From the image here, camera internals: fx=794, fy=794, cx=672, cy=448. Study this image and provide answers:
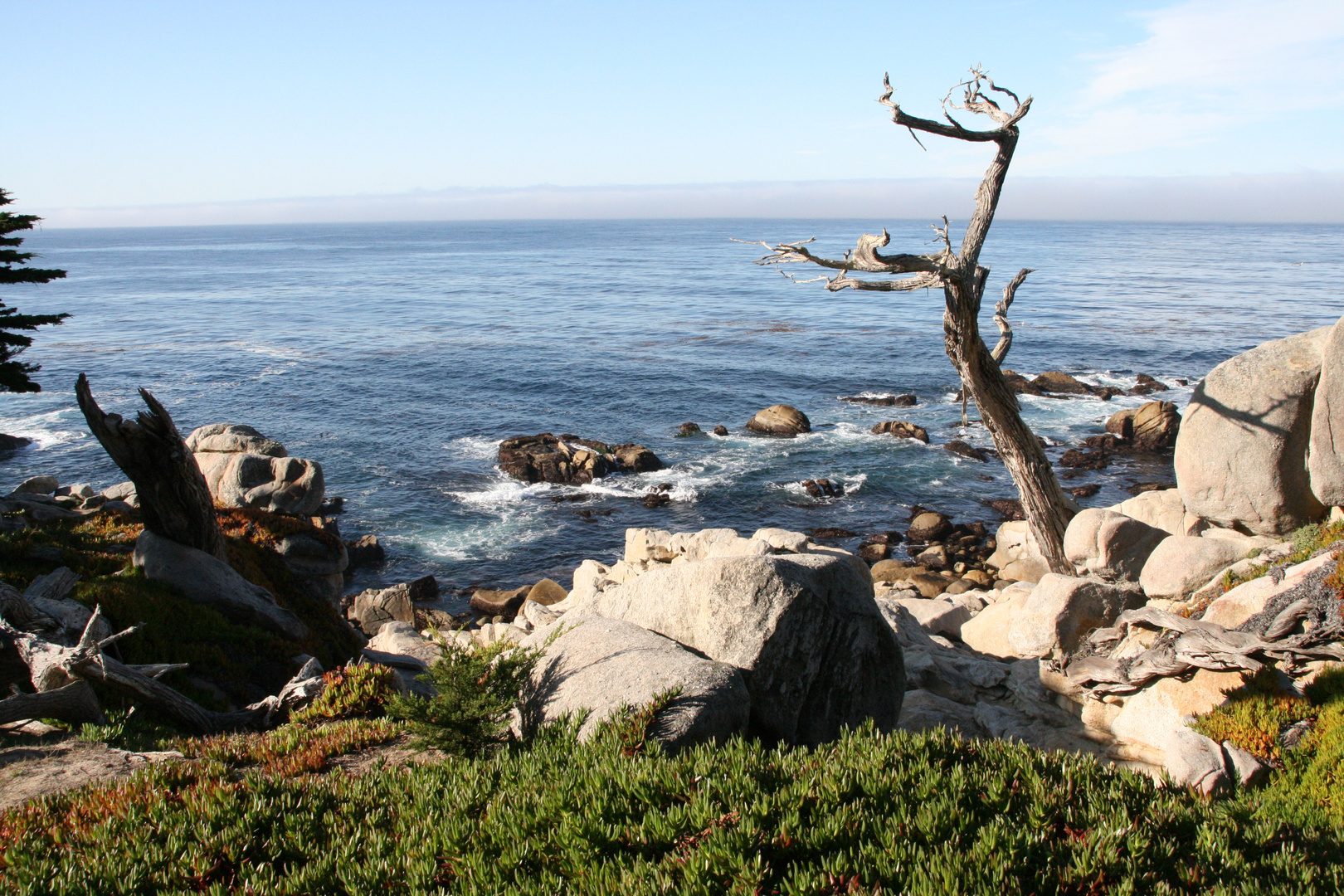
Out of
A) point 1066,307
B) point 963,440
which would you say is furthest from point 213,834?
point 1066,307

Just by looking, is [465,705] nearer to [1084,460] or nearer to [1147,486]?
[1147,486]

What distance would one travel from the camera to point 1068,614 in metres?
12.4

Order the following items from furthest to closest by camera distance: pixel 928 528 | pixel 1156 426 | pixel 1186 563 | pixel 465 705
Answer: pixel 1156 426, pixel 928 528, pixel 1186 563, pixel 465 705

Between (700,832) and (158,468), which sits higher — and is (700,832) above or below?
below

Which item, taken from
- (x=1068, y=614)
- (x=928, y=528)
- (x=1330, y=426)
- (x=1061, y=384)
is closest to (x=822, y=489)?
(x=928, y=528)

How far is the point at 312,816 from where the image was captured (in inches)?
240

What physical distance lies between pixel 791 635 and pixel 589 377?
147 ft

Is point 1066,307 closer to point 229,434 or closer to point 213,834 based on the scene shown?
Result: point 229,434

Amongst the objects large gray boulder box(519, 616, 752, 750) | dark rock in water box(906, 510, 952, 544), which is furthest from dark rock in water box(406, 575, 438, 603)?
large gray boulder box(519, 616, 752, 750)

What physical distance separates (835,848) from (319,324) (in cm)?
7871

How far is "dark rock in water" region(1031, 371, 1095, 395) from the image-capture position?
48.0m

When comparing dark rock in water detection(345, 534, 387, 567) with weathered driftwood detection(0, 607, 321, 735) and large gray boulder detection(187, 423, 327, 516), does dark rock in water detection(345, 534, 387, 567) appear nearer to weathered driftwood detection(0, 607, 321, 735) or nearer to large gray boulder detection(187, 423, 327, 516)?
large gray boulder detection(187, 423, 327, 516)

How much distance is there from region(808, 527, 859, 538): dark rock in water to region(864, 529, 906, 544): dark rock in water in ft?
2.00

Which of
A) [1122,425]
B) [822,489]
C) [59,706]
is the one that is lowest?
[822,489]
